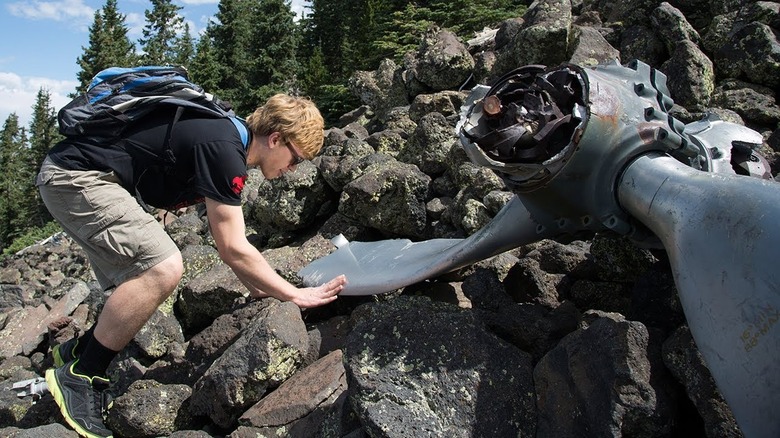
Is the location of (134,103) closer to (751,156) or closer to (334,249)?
(334,249)

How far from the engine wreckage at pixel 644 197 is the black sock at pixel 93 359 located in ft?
4.38

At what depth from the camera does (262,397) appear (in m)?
3.35

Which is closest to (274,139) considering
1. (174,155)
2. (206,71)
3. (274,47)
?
(174,155)

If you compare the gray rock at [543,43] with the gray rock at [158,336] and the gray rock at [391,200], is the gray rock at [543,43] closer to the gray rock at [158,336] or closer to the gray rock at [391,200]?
the gray rock at [391,200]

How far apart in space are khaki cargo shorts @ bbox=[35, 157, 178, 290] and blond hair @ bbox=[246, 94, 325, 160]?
806 mm

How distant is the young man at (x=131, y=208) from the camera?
3271 mm

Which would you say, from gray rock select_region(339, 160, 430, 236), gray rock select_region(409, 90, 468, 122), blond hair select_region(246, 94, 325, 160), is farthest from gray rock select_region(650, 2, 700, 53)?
blond hair select_region(246, 94, 325, 160)

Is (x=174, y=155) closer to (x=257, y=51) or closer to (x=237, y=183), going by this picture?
(x=237, y=183)

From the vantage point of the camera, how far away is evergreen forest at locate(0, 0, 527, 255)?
18234mm

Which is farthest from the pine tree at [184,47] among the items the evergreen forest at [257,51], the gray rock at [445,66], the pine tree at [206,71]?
the gray rock at [445,66]

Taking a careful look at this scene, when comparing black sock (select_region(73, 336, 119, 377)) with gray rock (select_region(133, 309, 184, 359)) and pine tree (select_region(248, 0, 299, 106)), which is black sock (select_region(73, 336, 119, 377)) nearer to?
gray rock (select_region(133, 309, 184, 359))

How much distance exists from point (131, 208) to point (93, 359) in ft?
2.73

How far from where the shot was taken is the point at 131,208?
337 centimetres

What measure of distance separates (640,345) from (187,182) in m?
2.35
